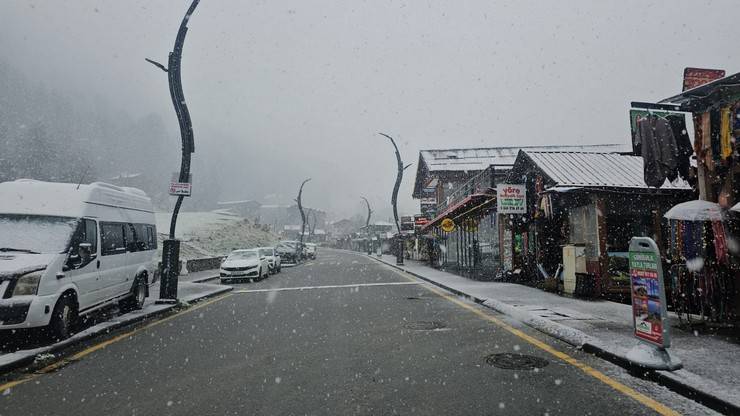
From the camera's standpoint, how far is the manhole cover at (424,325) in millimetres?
8316

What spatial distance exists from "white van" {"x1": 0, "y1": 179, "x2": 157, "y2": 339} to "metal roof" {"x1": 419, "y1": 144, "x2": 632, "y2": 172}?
100 ft

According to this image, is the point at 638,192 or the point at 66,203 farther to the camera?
the point at 638,192

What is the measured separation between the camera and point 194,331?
8.46 meters

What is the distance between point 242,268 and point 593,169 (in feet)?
49.5

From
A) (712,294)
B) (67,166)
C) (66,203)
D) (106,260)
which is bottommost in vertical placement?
(712,294)

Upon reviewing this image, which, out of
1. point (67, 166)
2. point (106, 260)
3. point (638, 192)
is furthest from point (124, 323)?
point (67, 166)

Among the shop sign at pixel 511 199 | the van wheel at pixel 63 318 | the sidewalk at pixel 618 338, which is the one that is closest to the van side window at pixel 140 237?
the van wheel at pixel 63 318

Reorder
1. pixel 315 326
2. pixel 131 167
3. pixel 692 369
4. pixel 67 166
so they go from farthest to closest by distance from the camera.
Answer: pixel 131 167 < pixel 67 166 < pixel 315 326 < pixel 692 369

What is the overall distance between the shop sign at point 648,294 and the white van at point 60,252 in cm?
828

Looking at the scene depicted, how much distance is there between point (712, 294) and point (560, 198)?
23.2ft

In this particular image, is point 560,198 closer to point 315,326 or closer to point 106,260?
point 315,326

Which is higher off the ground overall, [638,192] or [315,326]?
[638,192]

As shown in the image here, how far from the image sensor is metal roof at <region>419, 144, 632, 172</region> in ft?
123

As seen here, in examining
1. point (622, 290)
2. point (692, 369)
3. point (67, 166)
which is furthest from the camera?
point (67, 166)
